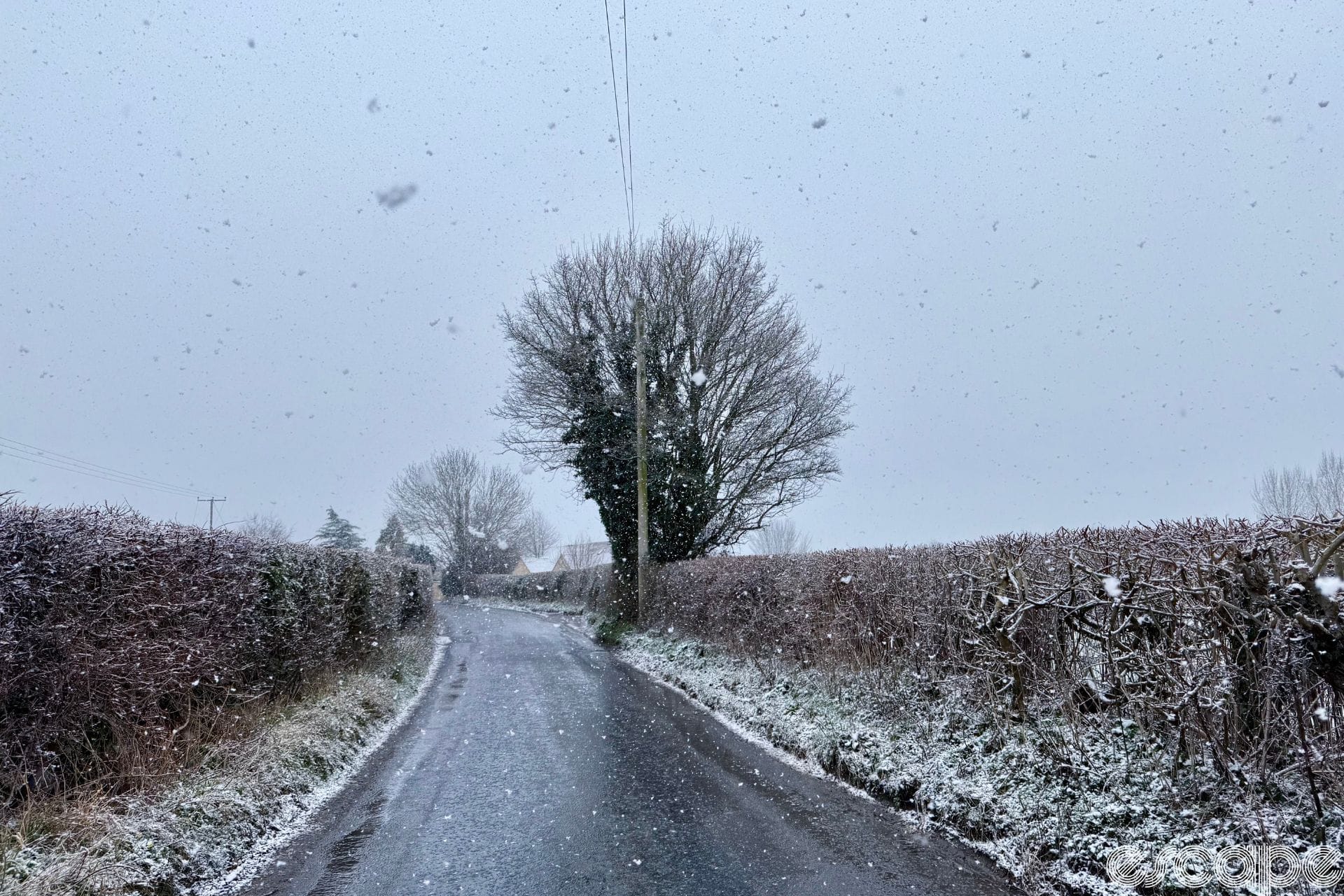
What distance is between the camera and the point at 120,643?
526 cm

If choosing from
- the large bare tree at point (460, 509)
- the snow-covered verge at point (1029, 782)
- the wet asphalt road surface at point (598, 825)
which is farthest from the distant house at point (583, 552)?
the snow-covered verge at point (1029, 782)

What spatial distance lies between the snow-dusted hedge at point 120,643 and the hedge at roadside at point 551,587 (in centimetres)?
1996

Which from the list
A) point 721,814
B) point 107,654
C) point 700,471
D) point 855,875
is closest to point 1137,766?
point 855,875

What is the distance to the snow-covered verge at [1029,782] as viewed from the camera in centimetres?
412

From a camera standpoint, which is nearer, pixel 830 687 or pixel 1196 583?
pixel 1196 583

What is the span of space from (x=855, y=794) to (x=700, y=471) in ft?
53.1

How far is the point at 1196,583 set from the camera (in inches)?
172

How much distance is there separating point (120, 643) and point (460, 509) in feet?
167

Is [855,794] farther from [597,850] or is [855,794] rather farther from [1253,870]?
[1253,870]

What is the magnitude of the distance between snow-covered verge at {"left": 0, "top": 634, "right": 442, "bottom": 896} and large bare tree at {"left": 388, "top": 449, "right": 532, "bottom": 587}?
47851mm

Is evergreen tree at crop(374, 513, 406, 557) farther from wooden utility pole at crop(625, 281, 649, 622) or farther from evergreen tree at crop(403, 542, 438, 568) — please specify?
wooden utility pole at crop(625, 281, 649, 622)

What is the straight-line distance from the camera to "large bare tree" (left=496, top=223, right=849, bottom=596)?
22.5m

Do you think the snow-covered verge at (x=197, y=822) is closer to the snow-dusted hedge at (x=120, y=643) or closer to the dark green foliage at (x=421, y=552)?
the snow-dusted hedge at (x=120, y=643)

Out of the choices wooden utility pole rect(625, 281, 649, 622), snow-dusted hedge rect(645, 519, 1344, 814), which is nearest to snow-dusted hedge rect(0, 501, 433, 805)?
snow-dusted hedge rect(645, 519, 1344, 814)
